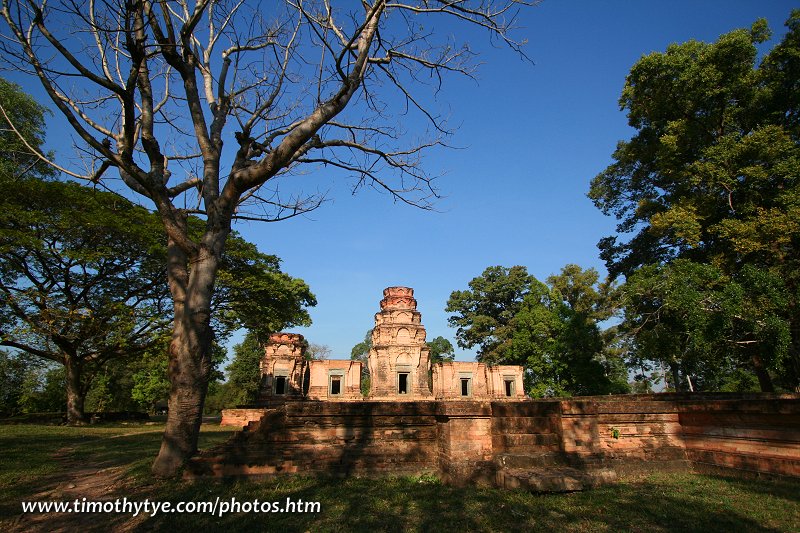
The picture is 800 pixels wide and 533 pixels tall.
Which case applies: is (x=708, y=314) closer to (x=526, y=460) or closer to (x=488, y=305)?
(x=526, y=460)

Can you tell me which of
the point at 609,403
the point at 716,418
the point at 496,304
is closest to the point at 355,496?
the point at 609,403

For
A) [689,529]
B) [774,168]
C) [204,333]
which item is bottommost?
[689,529]

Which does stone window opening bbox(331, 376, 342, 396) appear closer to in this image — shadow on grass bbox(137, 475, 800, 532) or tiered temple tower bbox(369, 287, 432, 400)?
tiered temple tower bbox(369, 287, 432, 400)

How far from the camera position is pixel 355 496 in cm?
446

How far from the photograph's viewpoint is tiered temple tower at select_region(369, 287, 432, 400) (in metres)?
26.4

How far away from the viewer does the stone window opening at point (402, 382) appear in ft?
88.2

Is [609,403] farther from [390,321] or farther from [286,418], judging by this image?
[390,321]

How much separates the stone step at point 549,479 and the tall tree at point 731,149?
9550 millimetres

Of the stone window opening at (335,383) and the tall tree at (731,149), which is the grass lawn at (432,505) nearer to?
the tall tree at (731,149)

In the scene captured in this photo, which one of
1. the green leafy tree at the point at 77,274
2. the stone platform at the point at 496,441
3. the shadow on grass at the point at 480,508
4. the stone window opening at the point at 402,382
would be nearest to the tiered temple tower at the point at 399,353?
the stone window opening at the point at 402,382

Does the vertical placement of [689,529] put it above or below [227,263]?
below

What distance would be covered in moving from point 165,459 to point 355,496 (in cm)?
264

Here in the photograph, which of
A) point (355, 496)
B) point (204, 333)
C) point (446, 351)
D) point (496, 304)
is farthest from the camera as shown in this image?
point (446, 351)

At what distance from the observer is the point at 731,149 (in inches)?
490
